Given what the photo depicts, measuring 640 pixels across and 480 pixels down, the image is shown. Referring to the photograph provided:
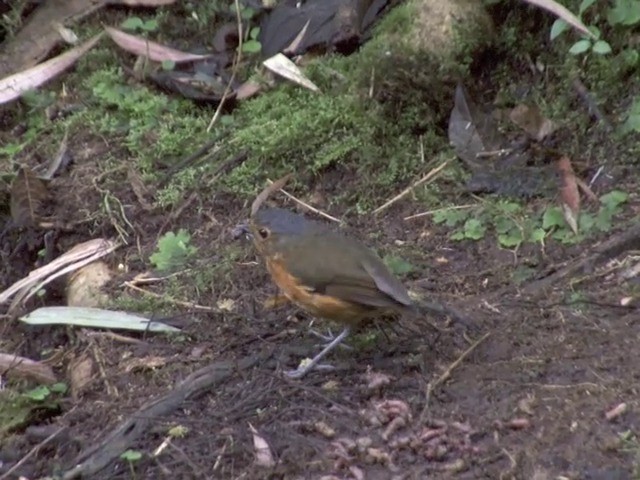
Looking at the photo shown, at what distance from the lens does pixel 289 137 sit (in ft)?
19.2

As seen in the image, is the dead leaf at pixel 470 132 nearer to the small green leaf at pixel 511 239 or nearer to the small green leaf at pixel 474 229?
the small green leaf at pixel 474 229

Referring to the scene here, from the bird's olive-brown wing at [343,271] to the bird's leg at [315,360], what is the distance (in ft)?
0.64

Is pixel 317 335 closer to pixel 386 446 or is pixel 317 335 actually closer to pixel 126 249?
pixel 386 446

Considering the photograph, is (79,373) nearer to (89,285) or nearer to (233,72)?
(89,285)

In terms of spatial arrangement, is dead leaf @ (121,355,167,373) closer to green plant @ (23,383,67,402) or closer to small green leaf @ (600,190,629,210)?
green plant @ (23,383,67,402)

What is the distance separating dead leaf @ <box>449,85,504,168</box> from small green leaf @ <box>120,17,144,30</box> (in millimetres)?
2195

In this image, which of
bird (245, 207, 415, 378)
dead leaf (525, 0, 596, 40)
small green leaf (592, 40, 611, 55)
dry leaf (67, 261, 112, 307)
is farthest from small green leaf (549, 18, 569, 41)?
dry leaf (67, 261, 112, 307)

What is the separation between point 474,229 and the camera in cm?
520

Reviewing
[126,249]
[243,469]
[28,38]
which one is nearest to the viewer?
[243,469]

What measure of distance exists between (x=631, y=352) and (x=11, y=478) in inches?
89.7

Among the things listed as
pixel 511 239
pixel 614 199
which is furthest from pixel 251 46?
pixel 614 199

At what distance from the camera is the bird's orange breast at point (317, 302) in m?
4.30

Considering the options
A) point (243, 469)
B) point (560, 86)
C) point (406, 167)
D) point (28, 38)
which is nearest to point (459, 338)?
point (243, 469)

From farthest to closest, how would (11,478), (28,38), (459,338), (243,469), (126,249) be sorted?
(28,38), (126,249), (459,338), (11,478), (243,469)
